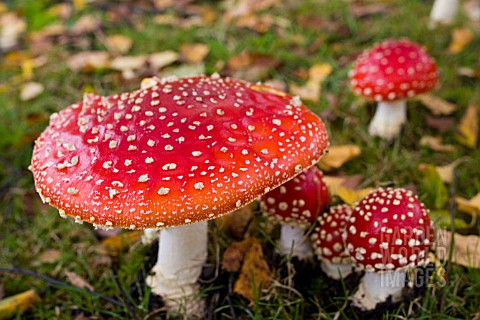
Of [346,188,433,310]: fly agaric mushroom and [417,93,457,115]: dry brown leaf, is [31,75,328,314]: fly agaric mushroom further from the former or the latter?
[417,93,457,115]: dry brown leaf

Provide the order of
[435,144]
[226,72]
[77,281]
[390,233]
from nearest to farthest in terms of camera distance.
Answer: [390,233]
[77,281]
[435,144]
[226,72]

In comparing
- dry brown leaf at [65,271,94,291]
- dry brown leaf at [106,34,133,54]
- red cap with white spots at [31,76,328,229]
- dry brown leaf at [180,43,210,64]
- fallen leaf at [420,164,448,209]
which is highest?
red cap with white spots at [31,76,328,229]

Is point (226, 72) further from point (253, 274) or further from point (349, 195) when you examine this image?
point (253, 274)

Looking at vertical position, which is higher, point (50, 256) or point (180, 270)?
point (180, 270)

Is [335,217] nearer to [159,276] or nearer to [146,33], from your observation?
[159,276]

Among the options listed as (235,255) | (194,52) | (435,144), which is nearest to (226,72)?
(194,52)

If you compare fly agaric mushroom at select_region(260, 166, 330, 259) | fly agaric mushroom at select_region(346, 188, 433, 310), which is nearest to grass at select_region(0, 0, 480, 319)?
fly agaric mushroom at select_region(260, 166, 330, 259)
